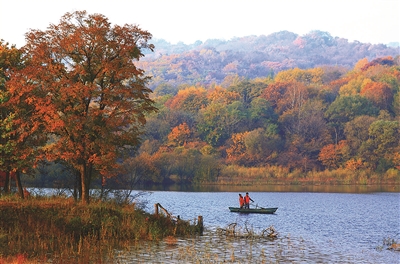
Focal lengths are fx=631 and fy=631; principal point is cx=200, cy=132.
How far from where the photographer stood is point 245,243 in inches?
1513

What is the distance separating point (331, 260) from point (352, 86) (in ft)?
403

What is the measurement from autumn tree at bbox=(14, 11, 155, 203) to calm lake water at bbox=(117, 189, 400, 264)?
8524mm

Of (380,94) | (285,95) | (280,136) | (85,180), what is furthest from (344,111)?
(85,180)

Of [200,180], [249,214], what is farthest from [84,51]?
[200,180]

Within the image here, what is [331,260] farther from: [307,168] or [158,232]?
[307,168]

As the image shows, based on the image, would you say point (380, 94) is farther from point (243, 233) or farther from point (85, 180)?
point (85, 180)

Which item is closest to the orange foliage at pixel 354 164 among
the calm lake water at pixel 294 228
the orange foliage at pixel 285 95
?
the orange foliage at pixel 285 95

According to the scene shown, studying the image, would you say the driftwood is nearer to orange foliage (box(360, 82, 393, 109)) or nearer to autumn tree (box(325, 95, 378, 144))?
autumn tree (box(325, 95, 378, 144))

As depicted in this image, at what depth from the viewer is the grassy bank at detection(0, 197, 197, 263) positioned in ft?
104

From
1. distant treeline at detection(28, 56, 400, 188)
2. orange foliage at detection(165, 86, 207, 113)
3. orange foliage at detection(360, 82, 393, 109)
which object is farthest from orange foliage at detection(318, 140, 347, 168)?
orange foliage at detection(165, 86, 207, 113)

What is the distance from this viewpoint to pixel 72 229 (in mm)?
35625

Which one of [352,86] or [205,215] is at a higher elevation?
[352,86]

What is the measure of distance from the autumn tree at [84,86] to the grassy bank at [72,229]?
2.73m

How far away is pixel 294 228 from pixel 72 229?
20.5 m
